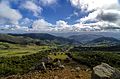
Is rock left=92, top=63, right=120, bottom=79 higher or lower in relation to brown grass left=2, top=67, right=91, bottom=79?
higher

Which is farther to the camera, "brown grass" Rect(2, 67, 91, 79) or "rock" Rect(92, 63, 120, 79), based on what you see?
"brown grass" Rect(2, 67, 91, 79)

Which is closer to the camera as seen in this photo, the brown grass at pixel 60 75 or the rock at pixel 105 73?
the rock at pixel 105 73

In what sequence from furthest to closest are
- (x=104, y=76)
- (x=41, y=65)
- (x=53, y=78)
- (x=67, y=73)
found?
(x=41, y=65), (x=67, y=73), (x=53, y=78), (x=104, y=76)

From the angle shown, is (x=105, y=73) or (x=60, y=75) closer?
(x=105, y=73)

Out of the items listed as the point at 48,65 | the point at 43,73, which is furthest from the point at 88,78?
the point at 48,65

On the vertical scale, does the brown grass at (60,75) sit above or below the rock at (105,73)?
below

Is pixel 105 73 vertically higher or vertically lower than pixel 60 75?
higher

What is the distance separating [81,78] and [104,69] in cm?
330

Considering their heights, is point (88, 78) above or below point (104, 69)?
below

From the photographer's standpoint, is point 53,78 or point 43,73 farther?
point 43,73

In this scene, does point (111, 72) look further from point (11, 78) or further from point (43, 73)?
point (11, 78)

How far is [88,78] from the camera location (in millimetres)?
25297

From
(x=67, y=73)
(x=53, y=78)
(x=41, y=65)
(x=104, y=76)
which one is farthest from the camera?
(x=41, y=65)

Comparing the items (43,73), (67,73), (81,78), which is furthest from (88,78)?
(43,73)
